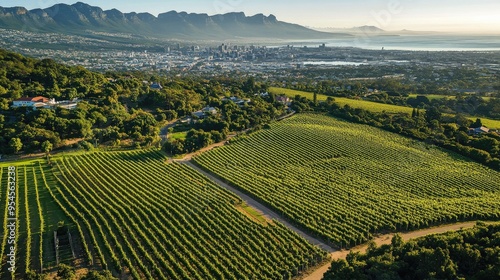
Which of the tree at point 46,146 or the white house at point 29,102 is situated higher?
the white house at point 29,102

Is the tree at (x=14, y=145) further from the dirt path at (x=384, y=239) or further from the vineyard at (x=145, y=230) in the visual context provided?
the dirt path at (x=384, y=239)

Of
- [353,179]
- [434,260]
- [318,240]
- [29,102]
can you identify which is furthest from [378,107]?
[29,102]

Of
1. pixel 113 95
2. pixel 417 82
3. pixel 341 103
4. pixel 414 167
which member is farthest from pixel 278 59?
pixel 414 167

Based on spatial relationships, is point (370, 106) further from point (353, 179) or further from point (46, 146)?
point (46, 146)

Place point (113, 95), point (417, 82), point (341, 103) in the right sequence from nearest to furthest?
point (113, 95) < point (341, 103) < point (417, 82)

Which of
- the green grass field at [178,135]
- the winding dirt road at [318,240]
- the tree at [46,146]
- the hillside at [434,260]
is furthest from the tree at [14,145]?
the hillside at [434,260]

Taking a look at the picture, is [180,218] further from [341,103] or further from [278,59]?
[278,59]
